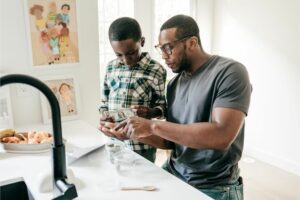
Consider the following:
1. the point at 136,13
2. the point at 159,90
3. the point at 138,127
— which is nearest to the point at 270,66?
the point at 136,13

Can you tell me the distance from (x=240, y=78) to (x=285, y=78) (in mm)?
1807

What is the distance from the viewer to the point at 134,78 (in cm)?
176

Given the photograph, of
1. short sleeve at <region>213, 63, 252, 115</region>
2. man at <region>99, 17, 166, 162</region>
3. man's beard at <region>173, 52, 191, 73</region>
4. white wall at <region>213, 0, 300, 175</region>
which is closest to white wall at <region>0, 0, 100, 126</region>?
man at <region>99, 17, 166, 162</region>

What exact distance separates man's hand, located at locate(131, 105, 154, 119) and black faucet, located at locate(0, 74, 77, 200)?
80cm

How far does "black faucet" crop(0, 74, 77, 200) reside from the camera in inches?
27.9

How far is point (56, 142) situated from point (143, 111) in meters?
0.87

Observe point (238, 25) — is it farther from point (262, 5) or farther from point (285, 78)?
point (285, 78)

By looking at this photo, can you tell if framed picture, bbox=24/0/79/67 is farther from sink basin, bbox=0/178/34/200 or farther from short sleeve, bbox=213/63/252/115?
short sleeve, bbox=213/63/252/115

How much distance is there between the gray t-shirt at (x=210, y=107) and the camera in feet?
4.09

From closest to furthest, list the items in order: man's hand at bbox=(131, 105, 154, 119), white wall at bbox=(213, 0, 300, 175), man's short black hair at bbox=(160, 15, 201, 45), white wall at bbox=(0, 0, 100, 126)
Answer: man's short black hair at bbox=(160, 15, 201, 45), man's hand at bbox=(131, 105, 154, 119), white wall at bbox=(0, 0, 100, 126), white wall at bbox=(213, 0, 300, 175)

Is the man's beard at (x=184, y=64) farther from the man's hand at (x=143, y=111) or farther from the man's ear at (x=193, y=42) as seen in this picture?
the man's hand at (x=143, y=111)

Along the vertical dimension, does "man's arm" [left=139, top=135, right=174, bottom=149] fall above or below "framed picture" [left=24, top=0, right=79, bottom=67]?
below

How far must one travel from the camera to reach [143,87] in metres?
1.76

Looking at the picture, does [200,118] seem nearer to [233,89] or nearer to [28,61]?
[233,89]
